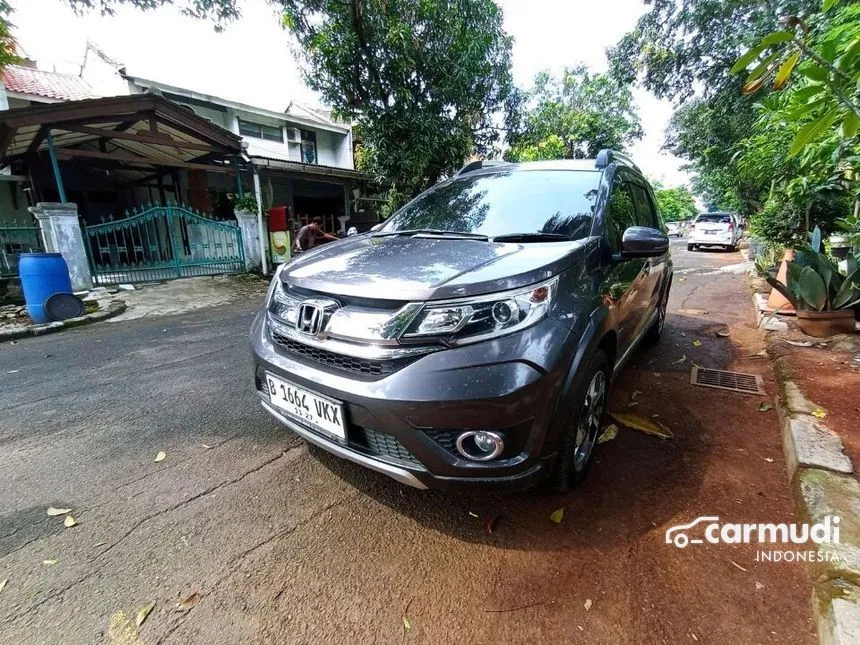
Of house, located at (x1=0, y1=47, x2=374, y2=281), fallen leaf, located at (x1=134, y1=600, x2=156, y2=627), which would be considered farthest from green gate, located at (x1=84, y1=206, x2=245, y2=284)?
fallen leaf, located at (x1=134, y1=600, x2=156, y2=627)

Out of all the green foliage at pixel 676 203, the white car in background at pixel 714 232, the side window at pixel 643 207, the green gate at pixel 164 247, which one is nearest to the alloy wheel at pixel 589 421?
the side window at pixel 643 207

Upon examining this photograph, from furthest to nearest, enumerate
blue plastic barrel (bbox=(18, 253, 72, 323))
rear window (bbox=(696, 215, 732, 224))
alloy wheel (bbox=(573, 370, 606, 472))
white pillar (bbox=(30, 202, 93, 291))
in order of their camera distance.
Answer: rear window (bbox=(696, 215, 732, 224))
white pillar (bbox=(30, 202, 93, 291))
blue plastic barrel (bbox=(18, 253, 72, 323))
alloy wheel (bbox=(573, 370, 606, 472))

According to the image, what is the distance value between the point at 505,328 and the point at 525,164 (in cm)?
192

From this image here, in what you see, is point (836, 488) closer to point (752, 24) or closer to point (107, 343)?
point (107, 343)

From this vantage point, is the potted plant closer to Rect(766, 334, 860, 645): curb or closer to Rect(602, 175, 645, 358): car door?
Rect(766, 334, 860, 645): curb

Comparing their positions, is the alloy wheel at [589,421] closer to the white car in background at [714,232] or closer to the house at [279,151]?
the house at [279,151]

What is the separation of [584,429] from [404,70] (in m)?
9.93

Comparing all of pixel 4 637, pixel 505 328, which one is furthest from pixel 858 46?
pixel 4 637

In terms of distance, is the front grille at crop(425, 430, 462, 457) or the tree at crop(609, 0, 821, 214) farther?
the tree at crop(609, 0, 821, 214)

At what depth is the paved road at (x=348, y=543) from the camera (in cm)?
148

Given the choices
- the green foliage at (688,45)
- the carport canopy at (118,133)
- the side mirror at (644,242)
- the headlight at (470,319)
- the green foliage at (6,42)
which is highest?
the green foliage at (688,45)

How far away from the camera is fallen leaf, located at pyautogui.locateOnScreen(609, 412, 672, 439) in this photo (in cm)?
269

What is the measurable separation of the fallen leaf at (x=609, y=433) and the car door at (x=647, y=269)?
2.54ft

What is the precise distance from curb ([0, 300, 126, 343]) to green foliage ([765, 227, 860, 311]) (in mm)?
8247
